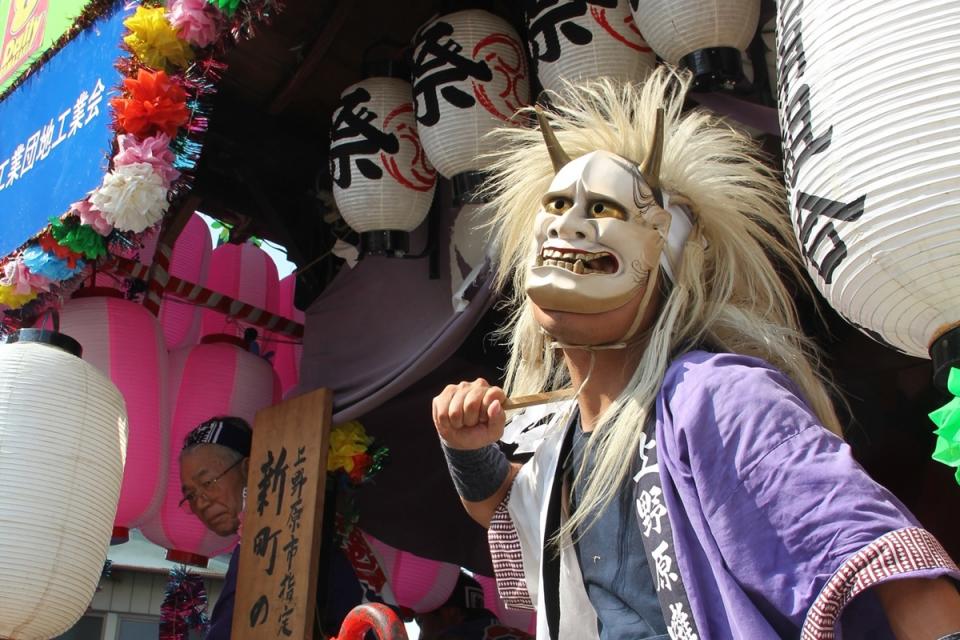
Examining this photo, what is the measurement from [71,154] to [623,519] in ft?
9.60

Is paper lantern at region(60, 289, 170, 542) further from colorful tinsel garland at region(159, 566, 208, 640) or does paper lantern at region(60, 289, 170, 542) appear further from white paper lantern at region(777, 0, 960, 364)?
white paper lantern at region(777, 0, 960, 364)

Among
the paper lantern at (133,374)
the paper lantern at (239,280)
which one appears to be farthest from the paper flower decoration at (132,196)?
the paper lantern at (239,280)

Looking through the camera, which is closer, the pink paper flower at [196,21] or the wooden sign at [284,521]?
the pink paper flower at [196,21]

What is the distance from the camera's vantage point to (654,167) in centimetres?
204

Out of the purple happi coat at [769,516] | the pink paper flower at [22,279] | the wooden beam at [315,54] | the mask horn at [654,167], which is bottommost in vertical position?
the purple happi coat at [769,516]

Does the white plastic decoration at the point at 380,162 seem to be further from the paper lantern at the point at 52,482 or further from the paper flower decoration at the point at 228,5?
the paper lantern at the point at 52,482

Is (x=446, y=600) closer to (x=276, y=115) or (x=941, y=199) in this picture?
(x=276, y=115)

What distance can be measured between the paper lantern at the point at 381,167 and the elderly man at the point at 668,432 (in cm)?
153

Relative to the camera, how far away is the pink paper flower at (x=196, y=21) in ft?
12.1

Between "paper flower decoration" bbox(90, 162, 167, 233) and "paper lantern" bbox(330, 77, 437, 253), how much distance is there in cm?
66

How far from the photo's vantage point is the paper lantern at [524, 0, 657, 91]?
3.21 m

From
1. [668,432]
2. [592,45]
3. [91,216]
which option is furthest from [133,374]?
[668,432]

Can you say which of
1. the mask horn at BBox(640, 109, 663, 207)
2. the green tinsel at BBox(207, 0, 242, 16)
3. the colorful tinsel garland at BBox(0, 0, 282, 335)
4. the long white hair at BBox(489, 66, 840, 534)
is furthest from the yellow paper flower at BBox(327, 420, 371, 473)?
the mask horn at BBox(640, 109, 663, 207)

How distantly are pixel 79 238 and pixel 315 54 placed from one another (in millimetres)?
1198
